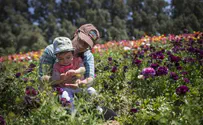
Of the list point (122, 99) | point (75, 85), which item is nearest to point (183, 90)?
point (75, 85)

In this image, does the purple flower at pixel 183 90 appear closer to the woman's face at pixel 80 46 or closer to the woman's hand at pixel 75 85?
the woman's hand at pixel 75 85

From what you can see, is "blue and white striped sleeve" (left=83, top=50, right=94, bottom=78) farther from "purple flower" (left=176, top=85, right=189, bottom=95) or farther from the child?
"purple flower" (left=176, top=85, right=189, bottom=95)

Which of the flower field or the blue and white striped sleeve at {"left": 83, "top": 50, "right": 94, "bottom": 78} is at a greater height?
the blue and white striped sleeve at {"left": 83, "top": 50, "right": 94, "bottom": 78}

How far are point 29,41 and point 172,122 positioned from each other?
66.7 feet

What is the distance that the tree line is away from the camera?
22328mm

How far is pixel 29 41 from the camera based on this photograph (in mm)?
20672

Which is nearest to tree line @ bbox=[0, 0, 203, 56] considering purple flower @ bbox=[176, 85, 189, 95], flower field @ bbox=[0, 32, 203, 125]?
flower field @ bbox=[0, 32, 203, 125]

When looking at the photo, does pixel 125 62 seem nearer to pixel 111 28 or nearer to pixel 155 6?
pixel 111 28

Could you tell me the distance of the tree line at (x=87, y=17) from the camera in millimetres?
22328

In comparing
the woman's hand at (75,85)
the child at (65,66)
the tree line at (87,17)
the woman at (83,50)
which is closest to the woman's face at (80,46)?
the woman at (83,50)

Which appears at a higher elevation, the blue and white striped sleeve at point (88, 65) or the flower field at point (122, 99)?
the blue and white striped sleeve at point (88, 65)

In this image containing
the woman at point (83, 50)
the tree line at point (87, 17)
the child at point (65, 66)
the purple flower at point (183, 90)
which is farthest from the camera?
the tree line at point (87, 17)

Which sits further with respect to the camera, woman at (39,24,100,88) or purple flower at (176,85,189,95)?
woman at (39,24,100,88)

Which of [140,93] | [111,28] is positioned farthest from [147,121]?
[111,28]
